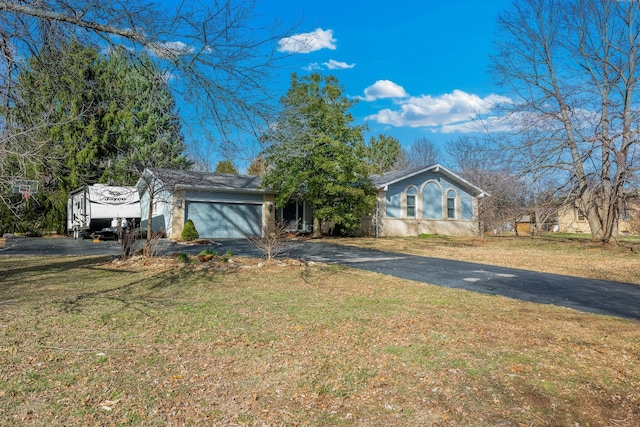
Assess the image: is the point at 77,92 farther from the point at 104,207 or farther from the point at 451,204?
the point at 451,204

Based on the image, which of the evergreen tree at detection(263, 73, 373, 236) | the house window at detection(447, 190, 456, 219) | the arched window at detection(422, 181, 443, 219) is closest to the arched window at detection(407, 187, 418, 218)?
the arched window at detection(422, 181, 443, 219)

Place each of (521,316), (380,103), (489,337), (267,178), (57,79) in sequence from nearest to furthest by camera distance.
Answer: (489,337), (521,316), (57,79), (380,103), (267,178)

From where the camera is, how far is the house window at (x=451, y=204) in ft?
85.6

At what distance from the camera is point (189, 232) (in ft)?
63.9

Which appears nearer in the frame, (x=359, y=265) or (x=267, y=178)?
(x=359, y=265)

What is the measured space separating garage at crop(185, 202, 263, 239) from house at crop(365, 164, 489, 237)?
630 cm

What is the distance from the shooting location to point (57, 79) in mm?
6938

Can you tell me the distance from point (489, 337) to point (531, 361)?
0.77 metres

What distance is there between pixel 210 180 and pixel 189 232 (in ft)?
12.7

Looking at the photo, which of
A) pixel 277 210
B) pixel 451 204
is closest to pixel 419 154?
pixel 451 204

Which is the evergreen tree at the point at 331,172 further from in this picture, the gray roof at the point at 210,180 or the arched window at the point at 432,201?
the arched window at the point at 432,201

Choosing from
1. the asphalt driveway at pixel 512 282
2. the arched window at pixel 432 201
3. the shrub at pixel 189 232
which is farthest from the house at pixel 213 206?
the arched window at pixel 432 201

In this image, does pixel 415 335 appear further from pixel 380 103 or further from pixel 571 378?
pixel 380 103

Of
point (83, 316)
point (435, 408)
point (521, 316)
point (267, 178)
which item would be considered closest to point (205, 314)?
point (83, 316)
